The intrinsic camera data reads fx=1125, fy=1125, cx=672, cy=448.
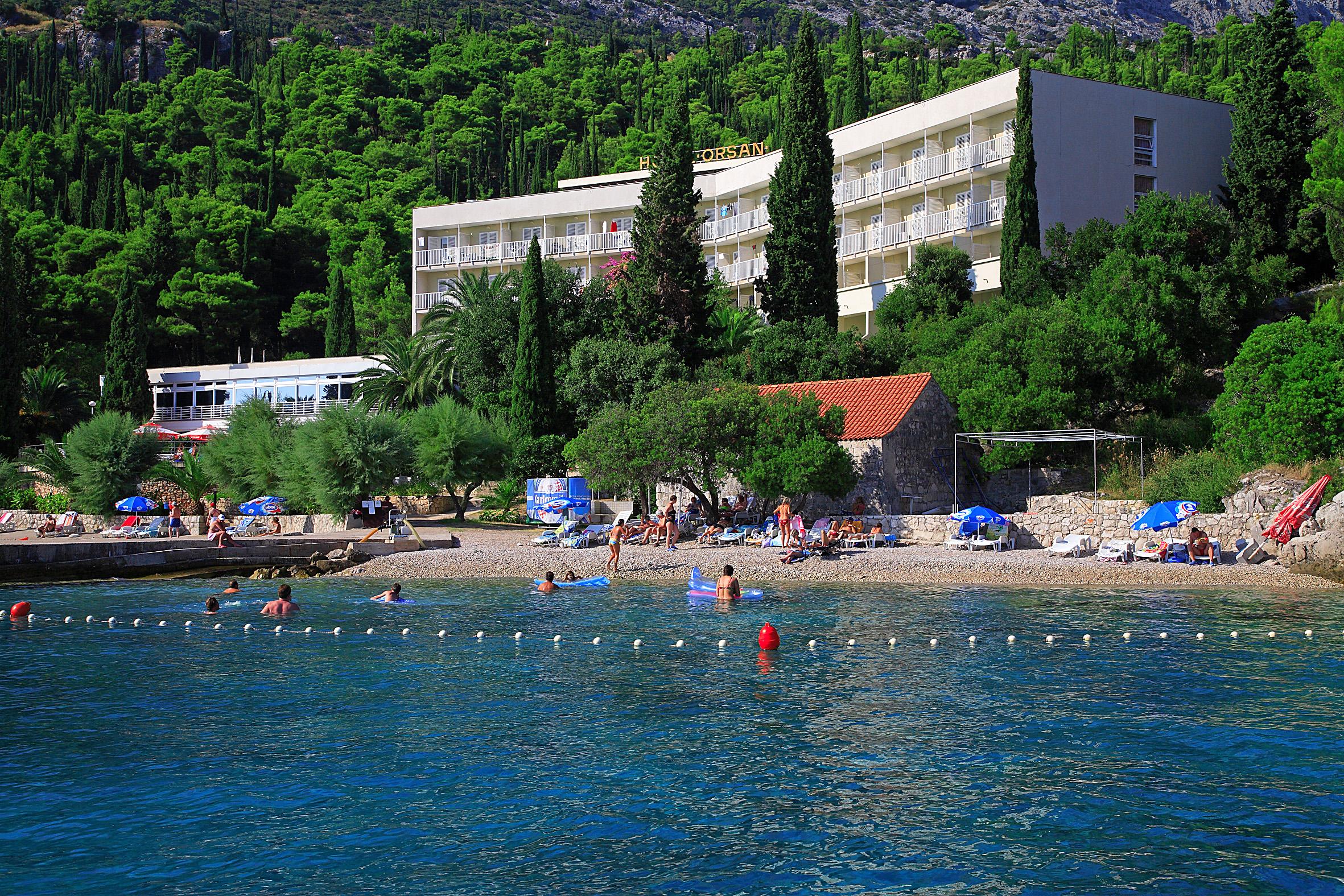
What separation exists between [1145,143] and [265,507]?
3731 cm

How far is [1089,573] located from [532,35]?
11583cm

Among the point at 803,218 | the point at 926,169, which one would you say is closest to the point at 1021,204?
the point at 803,218

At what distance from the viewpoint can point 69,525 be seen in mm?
36094

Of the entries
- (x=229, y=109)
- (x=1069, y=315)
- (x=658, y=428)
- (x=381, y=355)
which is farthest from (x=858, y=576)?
(x=229, y=109)

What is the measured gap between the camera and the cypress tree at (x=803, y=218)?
43.1 meters

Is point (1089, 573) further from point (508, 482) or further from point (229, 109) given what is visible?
point (229, 109)

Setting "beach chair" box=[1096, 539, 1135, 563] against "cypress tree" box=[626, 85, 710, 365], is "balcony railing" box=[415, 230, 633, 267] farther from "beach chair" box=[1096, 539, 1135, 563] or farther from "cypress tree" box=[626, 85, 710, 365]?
"beach chair" box=[1096, 539, 1135, 563]

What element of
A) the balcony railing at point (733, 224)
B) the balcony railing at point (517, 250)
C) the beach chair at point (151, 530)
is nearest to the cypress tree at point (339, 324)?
the balcony railing at point (517, 250)

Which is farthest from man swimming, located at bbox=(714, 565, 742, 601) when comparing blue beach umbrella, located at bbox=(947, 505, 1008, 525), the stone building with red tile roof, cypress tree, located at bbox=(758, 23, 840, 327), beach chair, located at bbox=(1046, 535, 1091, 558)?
cypress tree, located at bbox=(758, 23, 840, 327)

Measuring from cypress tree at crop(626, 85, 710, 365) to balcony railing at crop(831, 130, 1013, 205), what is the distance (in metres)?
7.46

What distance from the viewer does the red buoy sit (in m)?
19.0

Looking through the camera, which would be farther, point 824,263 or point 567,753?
point 824,263

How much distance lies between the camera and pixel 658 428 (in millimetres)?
31906

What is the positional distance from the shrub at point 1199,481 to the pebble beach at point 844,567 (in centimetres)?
245
